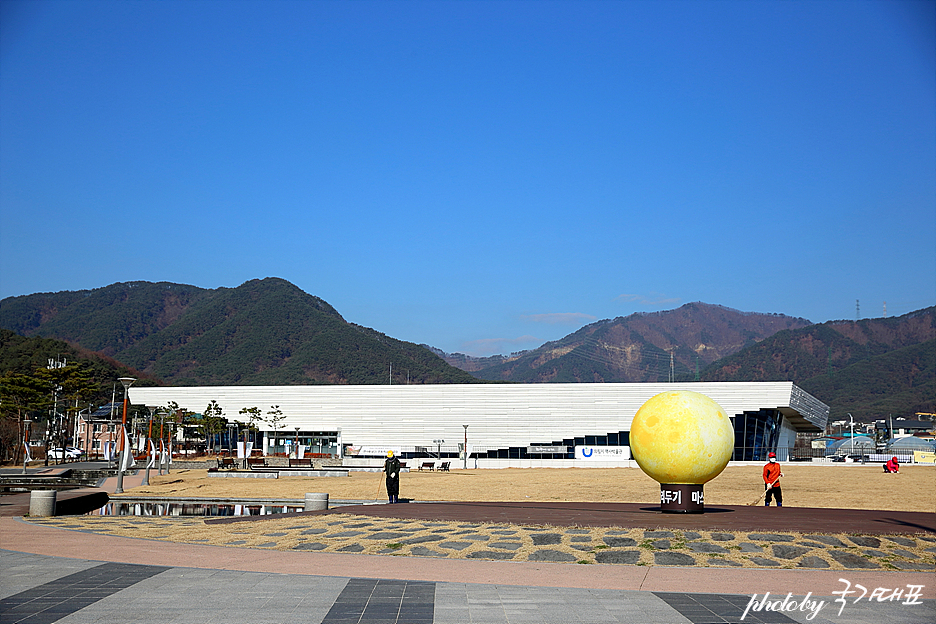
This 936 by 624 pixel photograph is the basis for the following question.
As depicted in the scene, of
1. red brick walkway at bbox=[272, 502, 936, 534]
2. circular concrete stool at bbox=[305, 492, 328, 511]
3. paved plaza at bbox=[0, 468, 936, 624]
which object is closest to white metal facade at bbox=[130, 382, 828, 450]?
red brick walkway at bbox=[272, 502, 936, 534]

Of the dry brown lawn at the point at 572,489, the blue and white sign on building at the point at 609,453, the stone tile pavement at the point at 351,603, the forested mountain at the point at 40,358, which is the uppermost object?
the forested mountain at the point at 40,358

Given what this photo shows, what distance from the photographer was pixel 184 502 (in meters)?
28.8

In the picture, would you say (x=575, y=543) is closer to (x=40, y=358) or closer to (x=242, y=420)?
(x=242, y=420)

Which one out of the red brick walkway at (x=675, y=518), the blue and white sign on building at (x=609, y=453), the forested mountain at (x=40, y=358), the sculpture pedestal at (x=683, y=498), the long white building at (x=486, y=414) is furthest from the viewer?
the forested mountain at (x=40, y=358)

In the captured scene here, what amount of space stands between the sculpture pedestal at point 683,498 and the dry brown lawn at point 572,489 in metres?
10.1

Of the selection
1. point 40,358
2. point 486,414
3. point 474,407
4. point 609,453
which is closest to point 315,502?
point 609,453

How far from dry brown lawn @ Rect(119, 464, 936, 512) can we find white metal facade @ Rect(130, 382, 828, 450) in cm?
3747

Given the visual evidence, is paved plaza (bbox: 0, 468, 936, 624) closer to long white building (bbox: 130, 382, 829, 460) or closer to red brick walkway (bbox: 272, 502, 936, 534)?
red brick walkway (bbox: 272, 502, 936, 534)

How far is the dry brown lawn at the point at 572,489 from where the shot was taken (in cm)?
2941

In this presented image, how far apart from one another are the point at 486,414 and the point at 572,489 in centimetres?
5348

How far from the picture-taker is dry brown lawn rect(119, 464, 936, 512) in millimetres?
29406

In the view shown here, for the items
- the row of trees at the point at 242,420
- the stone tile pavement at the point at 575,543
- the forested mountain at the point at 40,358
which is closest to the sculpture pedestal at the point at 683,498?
the stone tile pavement at the point at 575,543

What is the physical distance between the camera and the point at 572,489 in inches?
1374

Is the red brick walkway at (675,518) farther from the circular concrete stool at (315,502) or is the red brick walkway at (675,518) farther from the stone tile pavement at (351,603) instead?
the stone tile pavement at (351,603)
